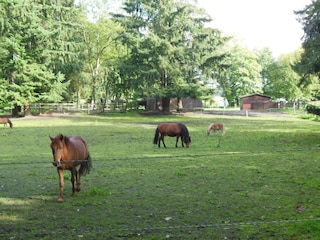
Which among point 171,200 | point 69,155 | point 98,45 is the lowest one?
point 171,200

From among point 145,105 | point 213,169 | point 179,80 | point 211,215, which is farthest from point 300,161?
point 145,105

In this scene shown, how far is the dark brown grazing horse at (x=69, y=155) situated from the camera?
6930 millimetres

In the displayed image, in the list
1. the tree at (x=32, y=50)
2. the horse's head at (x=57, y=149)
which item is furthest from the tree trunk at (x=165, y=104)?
the horse's head at (x=57, y=149)

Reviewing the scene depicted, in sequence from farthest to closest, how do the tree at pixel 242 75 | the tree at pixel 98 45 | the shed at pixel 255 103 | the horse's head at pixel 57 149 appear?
the tree at pixel 242 75 < the shed at pixel 255 103 < the tree at pixel 98 45 < the horse's head at pixel 57 149

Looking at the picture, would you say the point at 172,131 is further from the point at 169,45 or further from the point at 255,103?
the point at 255,103

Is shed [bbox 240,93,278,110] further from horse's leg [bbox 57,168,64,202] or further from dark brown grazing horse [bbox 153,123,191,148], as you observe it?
horse's leg [bbox 57,168,64,202]

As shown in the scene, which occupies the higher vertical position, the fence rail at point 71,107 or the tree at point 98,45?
the tree at point 98,45

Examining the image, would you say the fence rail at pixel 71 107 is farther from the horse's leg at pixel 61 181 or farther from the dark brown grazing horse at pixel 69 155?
the horse's leg at pixel 61 181

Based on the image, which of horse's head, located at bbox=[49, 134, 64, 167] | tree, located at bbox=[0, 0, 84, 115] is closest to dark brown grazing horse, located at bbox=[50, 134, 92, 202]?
horse's head, located at bbox=[49, 134, 64, 167]

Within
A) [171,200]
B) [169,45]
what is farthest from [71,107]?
[171,200]

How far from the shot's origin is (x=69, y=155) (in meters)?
7.27

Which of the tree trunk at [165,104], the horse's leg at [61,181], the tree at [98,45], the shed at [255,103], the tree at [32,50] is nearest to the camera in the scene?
the horse's leg at [61,181]

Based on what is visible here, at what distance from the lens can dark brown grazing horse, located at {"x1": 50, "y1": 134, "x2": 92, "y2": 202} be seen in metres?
6.93

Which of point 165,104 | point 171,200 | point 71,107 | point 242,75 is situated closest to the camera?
point 171,200
